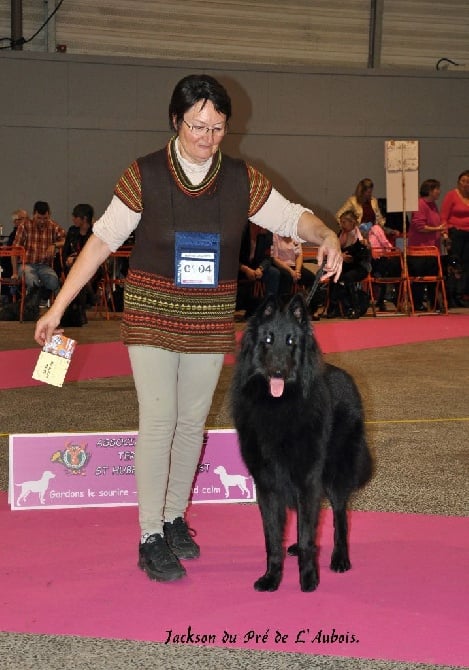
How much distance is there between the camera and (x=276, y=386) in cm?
→ 295

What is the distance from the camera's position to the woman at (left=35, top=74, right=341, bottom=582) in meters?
3.08

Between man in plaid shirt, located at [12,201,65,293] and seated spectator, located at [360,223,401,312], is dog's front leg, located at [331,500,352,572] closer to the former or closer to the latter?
man in plaid shirt, located at [12,201,65,293]

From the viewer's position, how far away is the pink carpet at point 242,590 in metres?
2.71

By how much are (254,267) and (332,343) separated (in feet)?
7.25

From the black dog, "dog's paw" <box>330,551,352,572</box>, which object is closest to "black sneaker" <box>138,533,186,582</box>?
the black dog

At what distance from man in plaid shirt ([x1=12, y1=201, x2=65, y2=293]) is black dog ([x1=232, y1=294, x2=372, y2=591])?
8494mm

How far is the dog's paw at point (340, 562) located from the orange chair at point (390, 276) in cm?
903

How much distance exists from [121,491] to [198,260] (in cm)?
134

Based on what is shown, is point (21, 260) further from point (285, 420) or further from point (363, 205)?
point (285, 420)

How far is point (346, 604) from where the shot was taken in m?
2.97

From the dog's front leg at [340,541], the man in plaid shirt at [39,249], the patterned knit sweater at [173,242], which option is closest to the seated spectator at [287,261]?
the man in plaid shirt at [39,249]

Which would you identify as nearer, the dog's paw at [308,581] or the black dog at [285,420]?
the black dog at [285,420]

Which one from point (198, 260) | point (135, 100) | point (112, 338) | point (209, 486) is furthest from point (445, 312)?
point (198, 260)

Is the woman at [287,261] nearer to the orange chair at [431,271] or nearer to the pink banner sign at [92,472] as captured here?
the orange chair at [431,271]
